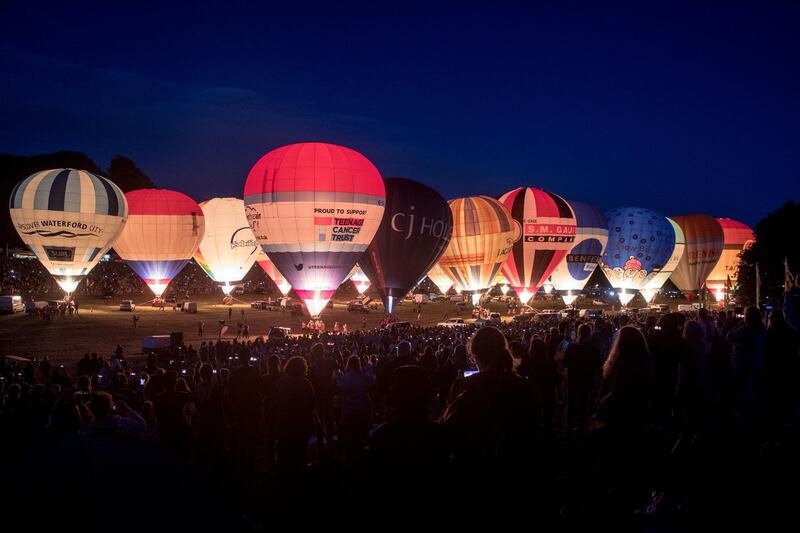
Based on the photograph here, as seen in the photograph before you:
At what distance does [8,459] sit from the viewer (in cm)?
180

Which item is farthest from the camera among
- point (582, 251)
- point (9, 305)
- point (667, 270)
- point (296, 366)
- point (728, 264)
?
point (728, 264)

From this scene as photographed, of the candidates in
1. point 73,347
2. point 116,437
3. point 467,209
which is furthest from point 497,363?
point 467,209

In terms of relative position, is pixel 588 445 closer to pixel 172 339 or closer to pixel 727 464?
pixel 727 464

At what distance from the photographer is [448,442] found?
2.67 metres

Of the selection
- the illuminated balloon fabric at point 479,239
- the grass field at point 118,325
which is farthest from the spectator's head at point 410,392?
the illuminated balloon fabric at point 479,239

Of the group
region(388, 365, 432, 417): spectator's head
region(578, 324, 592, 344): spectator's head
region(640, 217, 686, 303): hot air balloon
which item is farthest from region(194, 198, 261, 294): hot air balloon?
region(388, 365, 432, 417): spectator's head

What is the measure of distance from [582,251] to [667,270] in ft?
28.3

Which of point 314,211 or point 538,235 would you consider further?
point 538,235

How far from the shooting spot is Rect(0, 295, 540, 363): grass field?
20578mm

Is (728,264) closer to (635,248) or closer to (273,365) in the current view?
(635,248)

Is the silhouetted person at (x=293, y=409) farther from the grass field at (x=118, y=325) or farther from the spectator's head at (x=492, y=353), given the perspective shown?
the grass field at (x=118, y=325)

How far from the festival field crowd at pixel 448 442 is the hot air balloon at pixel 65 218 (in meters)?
25.1

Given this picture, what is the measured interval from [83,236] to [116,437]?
102 feet

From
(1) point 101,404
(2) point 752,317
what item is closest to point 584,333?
(2) point 752,317
